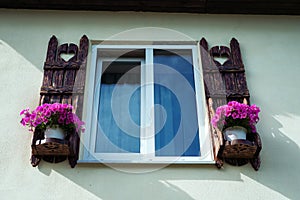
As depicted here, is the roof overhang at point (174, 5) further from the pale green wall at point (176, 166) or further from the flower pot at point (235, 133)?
the flower pot at point (235, 133)

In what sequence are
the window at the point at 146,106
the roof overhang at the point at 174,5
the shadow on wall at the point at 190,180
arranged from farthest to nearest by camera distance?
the roof overhang at the point at 174,5 < the window at the point at 146,106 < the shadow on wall at the point at 190,180

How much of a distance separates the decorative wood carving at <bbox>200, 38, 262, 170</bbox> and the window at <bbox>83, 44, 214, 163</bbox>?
0.12 meters

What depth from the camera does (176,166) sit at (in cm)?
324

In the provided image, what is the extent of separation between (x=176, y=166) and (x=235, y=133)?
1.67 ft

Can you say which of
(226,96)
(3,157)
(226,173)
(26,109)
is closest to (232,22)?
(226,96)

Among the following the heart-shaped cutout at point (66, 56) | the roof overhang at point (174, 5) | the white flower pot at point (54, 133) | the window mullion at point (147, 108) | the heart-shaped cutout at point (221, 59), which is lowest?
the white flower pot at point (54, 133)

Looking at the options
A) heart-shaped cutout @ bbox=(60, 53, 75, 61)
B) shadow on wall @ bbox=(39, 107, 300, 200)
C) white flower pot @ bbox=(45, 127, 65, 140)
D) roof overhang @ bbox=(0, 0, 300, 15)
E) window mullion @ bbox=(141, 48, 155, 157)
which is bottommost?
shadow on wall @ bbox=(39, 107, 300, 200)

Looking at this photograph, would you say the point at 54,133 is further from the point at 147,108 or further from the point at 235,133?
the point at 235,133

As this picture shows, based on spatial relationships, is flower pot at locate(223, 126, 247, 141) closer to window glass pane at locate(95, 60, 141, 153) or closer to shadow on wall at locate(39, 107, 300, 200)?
shadow on wall at locate(39, 107, 300, 200)

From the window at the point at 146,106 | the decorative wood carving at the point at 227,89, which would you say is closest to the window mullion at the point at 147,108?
the window at the point at 146,106

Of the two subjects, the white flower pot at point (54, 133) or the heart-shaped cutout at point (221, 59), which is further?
the heart-shaped cutout at point (221, 59)

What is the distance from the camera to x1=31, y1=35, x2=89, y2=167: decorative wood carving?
3.16 m

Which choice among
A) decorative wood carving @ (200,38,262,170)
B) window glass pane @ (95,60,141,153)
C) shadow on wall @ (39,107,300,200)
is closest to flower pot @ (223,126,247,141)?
decorative wood carving @ (200,38,262,170)

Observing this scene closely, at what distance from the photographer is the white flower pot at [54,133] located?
10.2ft
